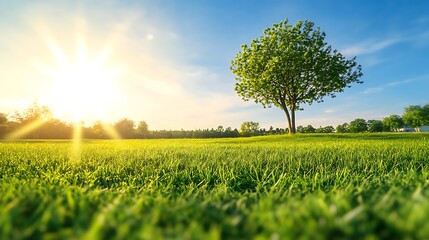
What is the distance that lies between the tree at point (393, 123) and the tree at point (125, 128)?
95.8m

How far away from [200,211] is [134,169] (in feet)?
13.9

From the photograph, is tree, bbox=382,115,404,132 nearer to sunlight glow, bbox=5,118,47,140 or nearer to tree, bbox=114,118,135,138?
tree, bbox=114,118,135,138

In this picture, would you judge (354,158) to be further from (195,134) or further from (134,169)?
(195,134)

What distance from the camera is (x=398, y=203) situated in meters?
1.15

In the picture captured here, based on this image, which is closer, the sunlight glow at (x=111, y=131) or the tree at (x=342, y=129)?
the sunlight glow at (x=111, y=131)

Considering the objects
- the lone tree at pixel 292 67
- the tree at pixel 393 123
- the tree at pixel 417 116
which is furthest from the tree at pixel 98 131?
the tree at pixel 393 123

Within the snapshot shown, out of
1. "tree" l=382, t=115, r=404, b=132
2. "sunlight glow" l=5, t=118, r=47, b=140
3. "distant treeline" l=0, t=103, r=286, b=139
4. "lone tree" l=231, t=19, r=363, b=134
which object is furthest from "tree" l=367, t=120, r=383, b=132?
"sunlight glow" l=5, t=118, r=47, b=140

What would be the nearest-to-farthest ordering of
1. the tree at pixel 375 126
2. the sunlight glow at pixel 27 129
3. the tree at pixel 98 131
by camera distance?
1. the sunlight glow at pixel 27 129
2. the tree at pixel 98 131
3. the tree at pixel 375 126

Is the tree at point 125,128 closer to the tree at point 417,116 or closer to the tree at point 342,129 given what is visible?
the tree at point 342,129

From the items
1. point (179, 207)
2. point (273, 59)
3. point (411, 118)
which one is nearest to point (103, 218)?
point (179, 207)

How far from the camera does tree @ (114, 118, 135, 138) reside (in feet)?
199

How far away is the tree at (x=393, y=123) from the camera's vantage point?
103 metres

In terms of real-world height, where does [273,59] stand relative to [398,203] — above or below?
above

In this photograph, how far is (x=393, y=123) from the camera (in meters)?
103
